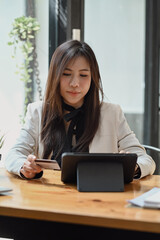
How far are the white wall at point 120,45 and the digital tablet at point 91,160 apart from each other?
231 cm

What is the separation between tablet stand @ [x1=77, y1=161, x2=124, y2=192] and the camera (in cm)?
157

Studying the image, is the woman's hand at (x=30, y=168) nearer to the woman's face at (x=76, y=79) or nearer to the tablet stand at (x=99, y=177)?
the tablet stand at (x=99, y=177)

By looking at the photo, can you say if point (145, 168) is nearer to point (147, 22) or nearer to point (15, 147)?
point (15, 147)

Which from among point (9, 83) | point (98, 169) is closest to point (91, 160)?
point (98, 169)

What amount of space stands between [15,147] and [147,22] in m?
3.09

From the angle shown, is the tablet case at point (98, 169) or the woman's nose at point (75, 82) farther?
the woman's nose at point (75, 82)

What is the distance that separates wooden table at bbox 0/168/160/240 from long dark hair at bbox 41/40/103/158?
0.61 metres

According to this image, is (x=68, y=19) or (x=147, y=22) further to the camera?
(x=147, y=22)

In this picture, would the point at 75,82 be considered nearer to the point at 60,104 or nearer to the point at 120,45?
the point at 60,104

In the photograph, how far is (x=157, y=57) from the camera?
15.3 feet

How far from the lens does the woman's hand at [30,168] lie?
1748 millimetres

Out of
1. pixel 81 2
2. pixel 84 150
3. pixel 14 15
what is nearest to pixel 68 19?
pixel 81 2

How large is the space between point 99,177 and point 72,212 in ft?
1.17

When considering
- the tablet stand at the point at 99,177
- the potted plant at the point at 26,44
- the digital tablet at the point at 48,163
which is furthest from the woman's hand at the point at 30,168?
the potted plant at the point at 26,44
